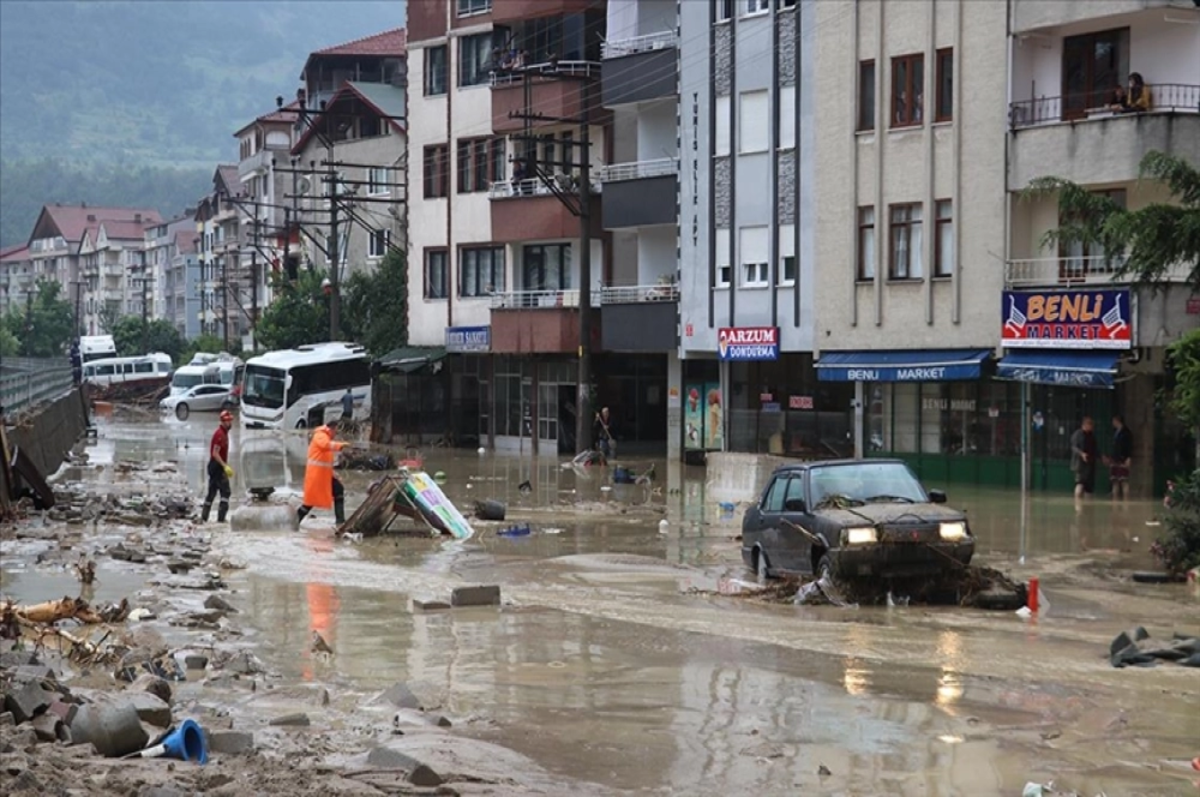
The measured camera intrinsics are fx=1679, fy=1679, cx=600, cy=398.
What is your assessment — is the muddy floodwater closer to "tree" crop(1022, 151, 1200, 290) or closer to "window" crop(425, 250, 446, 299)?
"tree" crop(1022, 151, 1200, 290)

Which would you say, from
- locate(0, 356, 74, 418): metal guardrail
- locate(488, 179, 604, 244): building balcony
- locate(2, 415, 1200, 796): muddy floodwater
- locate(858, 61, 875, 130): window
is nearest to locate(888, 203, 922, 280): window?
locate(858, 61, 875, 130): window

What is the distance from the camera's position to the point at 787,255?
41625 millimetres

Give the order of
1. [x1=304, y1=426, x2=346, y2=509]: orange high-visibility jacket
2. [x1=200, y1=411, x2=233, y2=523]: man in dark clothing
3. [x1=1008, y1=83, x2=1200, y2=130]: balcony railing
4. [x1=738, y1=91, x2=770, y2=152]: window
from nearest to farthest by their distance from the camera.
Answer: [x1=304, y1=426, x2=346, y2=509]: orange high-visibility jacket, [x1=200, y1=411, x2=233, y2=523]: man in dark clothing, [x1=1008, y1=83, x2=1200, y2=130]: balcony railing, [x1=738, y1=91, x2=770, y2=152]: window

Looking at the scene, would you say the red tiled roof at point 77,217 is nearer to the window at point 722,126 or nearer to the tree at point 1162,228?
the window at point 722,126

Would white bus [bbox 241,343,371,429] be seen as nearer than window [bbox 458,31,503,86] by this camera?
No

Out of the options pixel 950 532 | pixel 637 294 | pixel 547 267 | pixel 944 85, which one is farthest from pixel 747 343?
pixel 950 532

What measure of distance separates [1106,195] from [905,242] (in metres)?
5.66

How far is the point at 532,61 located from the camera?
52562 millimetres

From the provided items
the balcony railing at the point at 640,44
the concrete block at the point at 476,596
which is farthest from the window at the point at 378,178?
the concrete block at the point at 476,596

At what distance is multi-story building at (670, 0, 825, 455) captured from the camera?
41.1m

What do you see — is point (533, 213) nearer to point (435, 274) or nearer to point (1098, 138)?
point (435, 274)

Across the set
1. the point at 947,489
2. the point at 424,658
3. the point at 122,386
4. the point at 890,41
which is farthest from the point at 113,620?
the point at 122,386

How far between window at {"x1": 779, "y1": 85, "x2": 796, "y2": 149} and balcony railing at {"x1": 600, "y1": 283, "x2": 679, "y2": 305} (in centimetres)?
607

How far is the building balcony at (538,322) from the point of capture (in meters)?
49.8
